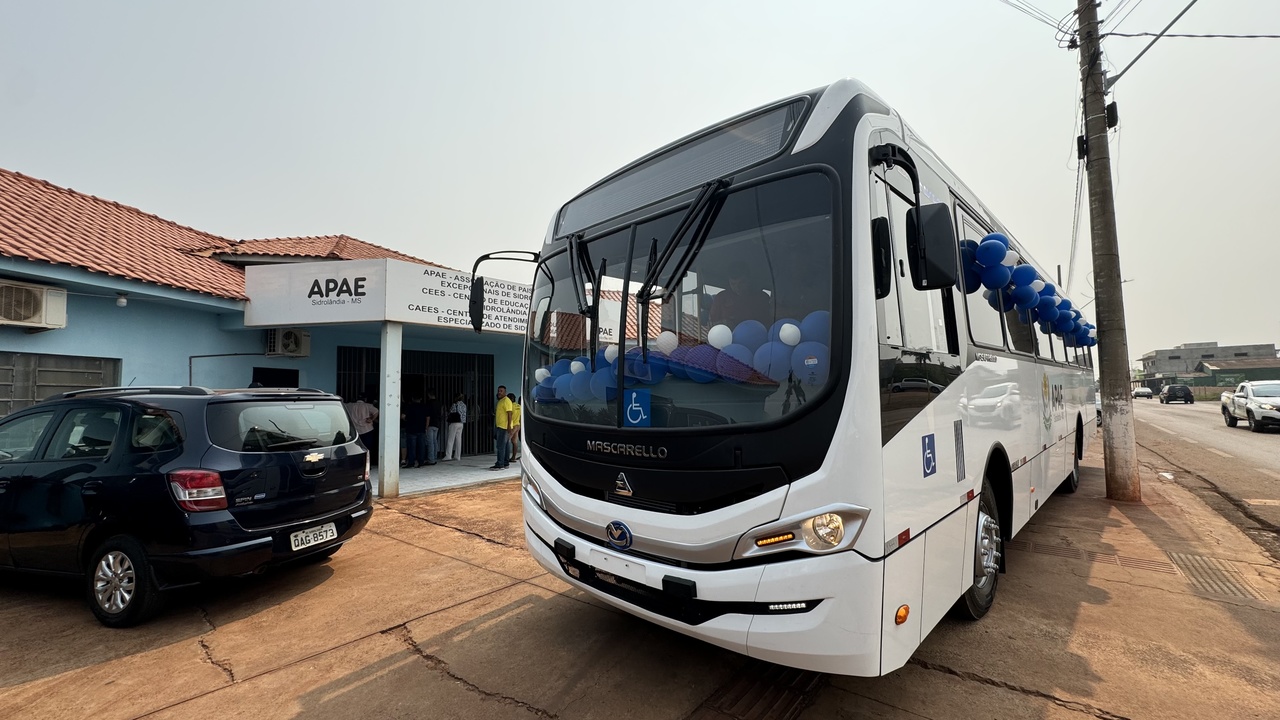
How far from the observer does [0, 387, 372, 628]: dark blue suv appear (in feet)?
13.3

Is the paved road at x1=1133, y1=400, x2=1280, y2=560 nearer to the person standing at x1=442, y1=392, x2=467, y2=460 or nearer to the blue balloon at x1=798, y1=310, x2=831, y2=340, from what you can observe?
the blue balloon at x1=798, y1=310, x2=831, y2=340

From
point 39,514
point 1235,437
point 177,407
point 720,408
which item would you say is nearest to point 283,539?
point 177,407

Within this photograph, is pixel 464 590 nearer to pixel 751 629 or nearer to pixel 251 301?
pixel 751 629

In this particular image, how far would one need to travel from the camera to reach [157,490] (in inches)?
158

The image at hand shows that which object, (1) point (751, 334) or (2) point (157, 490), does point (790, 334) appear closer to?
(1) point (751, 334)

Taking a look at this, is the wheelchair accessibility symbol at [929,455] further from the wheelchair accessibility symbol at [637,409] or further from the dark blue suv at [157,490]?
the dark blue suv at [157,490]

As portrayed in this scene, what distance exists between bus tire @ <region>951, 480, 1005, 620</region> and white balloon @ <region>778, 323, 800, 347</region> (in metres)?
2.01

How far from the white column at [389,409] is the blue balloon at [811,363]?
7.30 meters

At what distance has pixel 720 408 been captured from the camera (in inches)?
105

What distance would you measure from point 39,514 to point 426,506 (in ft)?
13.8

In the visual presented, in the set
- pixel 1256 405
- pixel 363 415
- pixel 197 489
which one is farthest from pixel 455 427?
pixel 1256 405

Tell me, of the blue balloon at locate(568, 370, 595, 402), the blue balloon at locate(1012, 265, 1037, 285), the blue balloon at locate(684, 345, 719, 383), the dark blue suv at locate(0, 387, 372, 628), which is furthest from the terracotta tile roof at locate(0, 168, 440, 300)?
the blue balloon at locate(1012, 265, 1037, 285)

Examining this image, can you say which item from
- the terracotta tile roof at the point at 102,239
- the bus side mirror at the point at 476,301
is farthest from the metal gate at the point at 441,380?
the bus side mirror at the point at 476,301

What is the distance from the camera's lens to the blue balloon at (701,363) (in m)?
2.77
